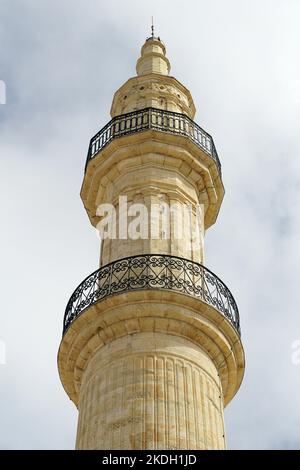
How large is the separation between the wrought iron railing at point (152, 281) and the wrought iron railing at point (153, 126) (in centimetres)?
327

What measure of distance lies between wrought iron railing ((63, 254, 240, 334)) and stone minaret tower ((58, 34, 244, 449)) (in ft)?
0.07

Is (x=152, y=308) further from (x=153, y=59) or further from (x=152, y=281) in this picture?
(x=153, y=59)

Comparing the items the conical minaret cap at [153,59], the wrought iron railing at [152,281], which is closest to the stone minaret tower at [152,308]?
the wrought iron railing at [152,281]

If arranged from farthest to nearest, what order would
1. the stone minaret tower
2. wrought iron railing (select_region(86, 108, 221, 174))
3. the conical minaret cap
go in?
1. the conical minaret cap
2. wrought iron railing (select_region(86, 108, 221, 174))
3. the stone minaret tower

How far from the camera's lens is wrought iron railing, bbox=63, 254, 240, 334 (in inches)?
508

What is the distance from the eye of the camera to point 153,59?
19672mm

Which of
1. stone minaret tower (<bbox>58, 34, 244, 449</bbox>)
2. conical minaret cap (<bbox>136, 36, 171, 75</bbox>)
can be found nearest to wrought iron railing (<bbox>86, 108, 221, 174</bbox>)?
stone minaret tower (<bbox>58, 34, 244, 449</bbox>)

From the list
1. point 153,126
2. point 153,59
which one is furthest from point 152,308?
point 153,59

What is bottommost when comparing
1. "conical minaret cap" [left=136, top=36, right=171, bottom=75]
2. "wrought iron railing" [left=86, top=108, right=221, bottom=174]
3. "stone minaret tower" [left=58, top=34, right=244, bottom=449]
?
"stone minaret tower" [left=58, top=34, right=244, bottom=449]

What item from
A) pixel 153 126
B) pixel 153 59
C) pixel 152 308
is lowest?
pixel 152 308

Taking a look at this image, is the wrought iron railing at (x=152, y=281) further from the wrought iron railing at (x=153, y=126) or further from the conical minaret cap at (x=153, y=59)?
the conical minaret cap at (x=153, y=59)

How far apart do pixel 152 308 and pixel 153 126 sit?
4.58 m

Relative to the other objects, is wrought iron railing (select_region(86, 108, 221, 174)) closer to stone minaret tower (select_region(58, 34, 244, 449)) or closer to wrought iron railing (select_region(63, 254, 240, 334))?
stone minaret tower (select_region(58, 34, 244, 449))
